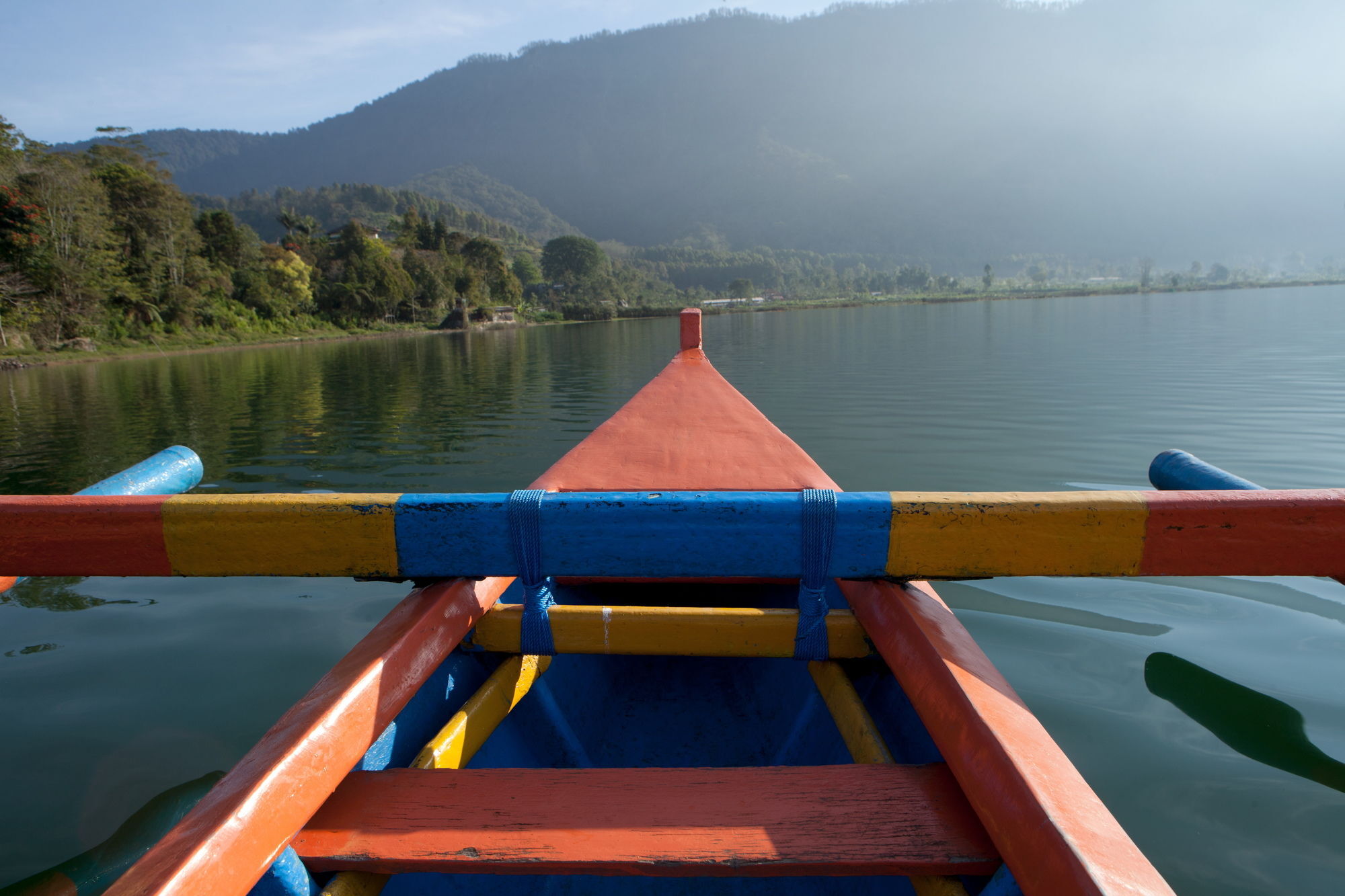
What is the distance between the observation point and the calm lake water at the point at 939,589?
201cm

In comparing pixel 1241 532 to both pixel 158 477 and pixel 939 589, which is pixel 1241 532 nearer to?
pixel 939 589

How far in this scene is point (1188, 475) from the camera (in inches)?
96.2

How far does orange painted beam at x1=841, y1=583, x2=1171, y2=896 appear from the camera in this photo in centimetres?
80

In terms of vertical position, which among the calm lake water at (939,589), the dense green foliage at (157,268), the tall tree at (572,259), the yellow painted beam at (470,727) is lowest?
the calm lake water at (939,589)

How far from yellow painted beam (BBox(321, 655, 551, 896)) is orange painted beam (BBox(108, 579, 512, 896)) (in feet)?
0.37

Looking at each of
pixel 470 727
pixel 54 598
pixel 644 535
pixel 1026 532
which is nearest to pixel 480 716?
pixel 470 727

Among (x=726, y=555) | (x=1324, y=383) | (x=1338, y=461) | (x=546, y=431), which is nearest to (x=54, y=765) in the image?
(x=726, y=555)

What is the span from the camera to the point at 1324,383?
9.86m

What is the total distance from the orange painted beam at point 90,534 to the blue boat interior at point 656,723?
0.62 metres

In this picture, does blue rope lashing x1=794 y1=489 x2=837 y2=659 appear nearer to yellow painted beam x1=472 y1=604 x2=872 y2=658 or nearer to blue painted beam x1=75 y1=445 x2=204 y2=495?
yellow painted beam x1=472 y1=604 x2=872 y2=658

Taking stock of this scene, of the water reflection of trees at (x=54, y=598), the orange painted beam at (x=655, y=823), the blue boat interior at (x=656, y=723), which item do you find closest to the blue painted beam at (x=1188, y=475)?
the blue boat interior at (x=656, y=723)

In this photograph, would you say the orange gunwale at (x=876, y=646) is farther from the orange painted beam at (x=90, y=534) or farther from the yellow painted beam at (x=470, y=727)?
the orange painted beam at (x=90, y=534)

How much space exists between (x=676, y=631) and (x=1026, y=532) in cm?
77

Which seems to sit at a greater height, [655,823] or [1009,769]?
[1009,769]
